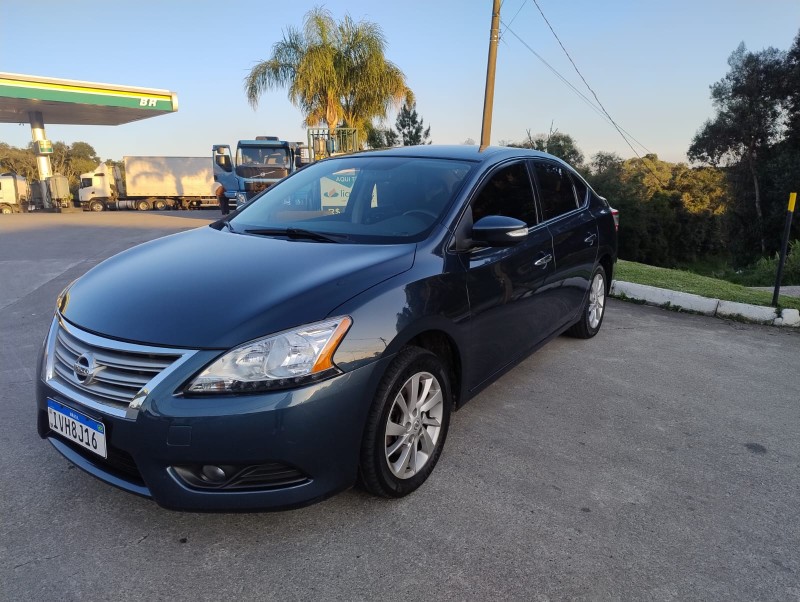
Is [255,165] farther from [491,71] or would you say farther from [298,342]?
[298,342]

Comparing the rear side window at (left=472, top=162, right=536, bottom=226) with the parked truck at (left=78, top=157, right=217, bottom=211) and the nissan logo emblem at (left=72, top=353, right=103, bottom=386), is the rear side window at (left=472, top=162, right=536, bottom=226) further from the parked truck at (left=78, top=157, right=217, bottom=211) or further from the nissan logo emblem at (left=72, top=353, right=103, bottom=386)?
the parked truck at (left=78, top=157, right=217, bottom=211)

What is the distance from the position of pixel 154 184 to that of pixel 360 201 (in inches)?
1413

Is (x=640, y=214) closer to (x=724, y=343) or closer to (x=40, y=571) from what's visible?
(x=724, y=343)

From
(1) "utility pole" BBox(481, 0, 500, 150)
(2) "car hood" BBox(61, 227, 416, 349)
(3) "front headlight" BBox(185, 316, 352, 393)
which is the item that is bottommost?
(3) "front headlight" BBox(185, 316, 352, 393)

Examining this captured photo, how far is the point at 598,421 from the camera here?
3607 millimetres

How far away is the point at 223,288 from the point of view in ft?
8.03

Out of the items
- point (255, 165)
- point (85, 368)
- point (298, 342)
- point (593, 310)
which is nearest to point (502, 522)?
point (298, 342)

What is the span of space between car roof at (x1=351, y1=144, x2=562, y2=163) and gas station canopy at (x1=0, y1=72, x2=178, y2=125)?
24503 millimetres

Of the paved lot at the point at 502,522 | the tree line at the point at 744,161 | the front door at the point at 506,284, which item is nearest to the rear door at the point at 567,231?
the front door at the point at 506,284

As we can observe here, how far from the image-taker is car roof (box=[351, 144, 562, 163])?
3.65 m

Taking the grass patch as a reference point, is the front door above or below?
A: above

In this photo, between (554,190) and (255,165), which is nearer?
(554,190)

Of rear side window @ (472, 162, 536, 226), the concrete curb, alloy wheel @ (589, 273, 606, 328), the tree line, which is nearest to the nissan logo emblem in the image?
rear side window @ (472, 162, 536, 226)

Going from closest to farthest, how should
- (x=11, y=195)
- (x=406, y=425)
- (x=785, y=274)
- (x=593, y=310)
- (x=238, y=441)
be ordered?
(x=238, y=441) → (x=406, y=425) → (x=593, y=310) → (x=785, y=274) → (x=11, y=195)
